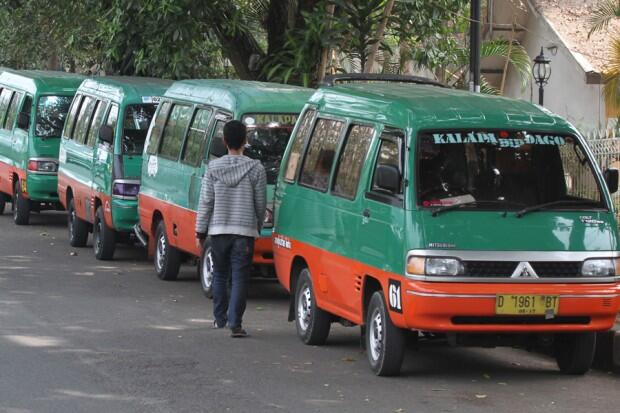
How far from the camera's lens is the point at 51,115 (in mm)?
21516

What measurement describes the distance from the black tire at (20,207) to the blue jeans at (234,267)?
10.4 m

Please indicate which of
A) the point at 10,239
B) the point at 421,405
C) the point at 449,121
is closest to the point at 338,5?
the point at 10,239

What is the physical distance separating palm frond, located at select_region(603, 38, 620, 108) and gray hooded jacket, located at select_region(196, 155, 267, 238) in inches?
550

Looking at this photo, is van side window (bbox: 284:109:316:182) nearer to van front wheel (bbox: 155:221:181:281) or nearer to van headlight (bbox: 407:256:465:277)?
van headlight (bbox: 407:256:465:277)

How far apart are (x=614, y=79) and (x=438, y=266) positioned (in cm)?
1609

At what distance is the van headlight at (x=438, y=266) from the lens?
9523 mm

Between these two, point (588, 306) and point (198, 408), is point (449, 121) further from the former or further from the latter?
point (198, 408)

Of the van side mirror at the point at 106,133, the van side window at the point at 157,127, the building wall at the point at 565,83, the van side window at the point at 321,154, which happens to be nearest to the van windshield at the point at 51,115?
the van side mirror at the point at 106,133

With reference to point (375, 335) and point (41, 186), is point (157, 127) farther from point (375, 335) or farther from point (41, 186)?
point (375, 335)

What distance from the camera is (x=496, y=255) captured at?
9594mm

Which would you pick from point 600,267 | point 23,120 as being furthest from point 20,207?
point 600,267

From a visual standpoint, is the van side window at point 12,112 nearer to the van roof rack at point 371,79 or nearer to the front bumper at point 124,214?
the front bumper at point 124,214

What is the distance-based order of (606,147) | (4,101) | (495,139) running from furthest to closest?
1. (4,101)
2. (606,147)
3. (495,139)

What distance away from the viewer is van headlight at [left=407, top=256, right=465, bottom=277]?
31.2ft
